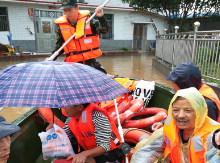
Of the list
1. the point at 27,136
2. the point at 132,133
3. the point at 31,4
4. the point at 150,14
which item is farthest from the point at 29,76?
the point at 150,14

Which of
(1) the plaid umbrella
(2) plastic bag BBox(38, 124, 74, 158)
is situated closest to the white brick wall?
(1) the plaid umbrella

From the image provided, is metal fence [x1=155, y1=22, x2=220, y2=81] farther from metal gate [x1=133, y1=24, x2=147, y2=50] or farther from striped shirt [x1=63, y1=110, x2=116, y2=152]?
metal gate [x1=133, y1=24, x2=147, y2=50]

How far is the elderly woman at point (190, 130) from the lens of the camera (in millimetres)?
1247

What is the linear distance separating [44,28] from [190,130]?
14548 millimetres

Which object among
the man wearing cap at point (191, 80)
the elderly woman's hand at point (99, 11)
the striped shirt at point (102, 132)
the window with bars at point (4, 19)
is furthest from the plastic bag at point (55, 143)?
the window with bars at point (4, 19)

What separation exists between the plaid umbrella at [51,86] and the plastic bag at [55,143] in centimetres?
49

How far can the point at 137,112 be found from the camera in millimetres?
2977

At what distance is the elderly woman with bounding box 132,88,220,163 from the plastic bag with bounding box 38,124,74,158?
0.71 meters

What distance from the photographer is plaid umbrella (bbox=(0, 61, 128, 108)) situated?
1149 mm

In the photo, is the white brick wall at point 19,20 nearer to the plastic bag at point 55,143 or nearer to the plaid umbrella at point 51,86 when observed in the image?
the plaid umbrella at point 51,86

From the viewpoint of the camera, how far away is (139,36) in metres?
18.3

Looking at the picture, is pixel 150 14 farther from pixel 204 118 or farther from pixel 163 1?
pixel 204 118

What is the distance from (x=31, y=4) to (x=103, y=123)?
14455 mm

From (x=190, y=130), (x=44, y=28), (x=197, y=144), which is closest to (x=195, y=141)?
(x=197, y=144)
